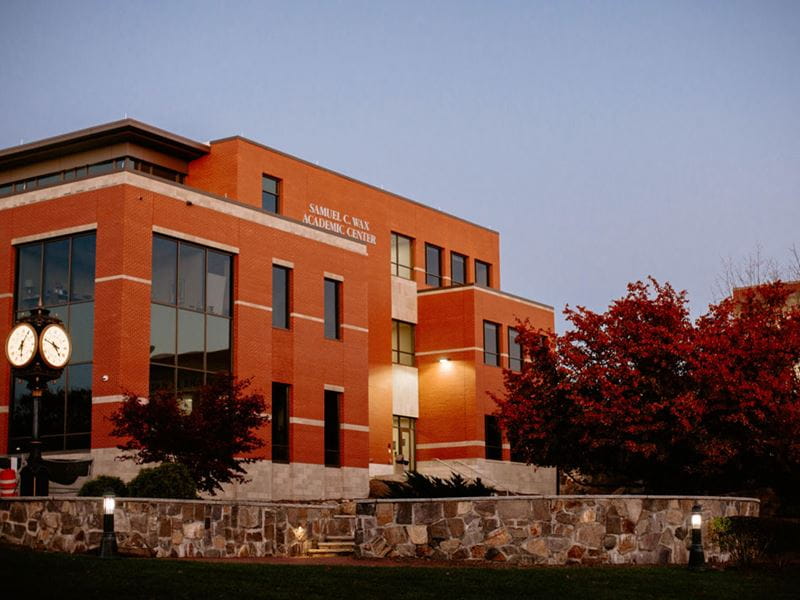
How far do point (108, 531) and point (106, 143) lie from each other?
29161 millimetres

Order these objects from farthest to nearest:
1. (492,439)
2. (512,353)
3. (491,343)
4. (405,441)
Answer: (512,353), (491,343), (492,439), (405,441)

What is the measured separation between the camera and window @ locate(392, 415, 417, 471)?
50250 millimetres

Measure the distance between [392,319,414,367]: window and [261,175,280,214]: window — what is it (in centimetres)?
800

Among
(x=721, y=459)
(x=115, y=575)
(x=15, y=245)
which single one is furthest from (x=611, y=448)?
(x=15, y=245)

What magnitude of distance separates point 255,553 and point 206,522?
1.71 metres

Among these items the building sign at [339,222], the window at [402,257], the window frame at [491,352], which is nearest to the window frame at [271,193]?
the building sign at [339,222]

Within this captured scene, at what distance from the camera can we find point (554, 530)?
2150cm

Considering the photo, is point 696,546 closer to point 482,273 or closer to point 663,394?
point 663,394

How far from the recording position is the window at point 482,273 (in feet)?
195

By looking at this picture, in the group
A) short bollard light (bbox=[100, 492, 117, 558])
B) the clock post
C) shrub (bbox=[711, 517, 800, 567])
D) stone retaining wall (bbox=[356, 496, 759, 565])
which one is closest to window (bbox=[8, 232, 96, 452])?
the clock post

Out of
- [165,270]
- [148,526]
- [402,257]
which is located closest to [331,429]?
[165,270]

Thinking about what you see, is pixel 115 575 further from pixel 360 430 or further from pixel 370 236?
pixel 370 236

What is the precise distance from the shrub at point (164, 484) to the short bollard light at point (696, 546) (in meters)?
10.0

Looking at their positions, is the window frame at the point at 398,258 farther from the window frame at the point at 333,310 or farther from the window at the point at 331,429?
the window at the point at 331,429
